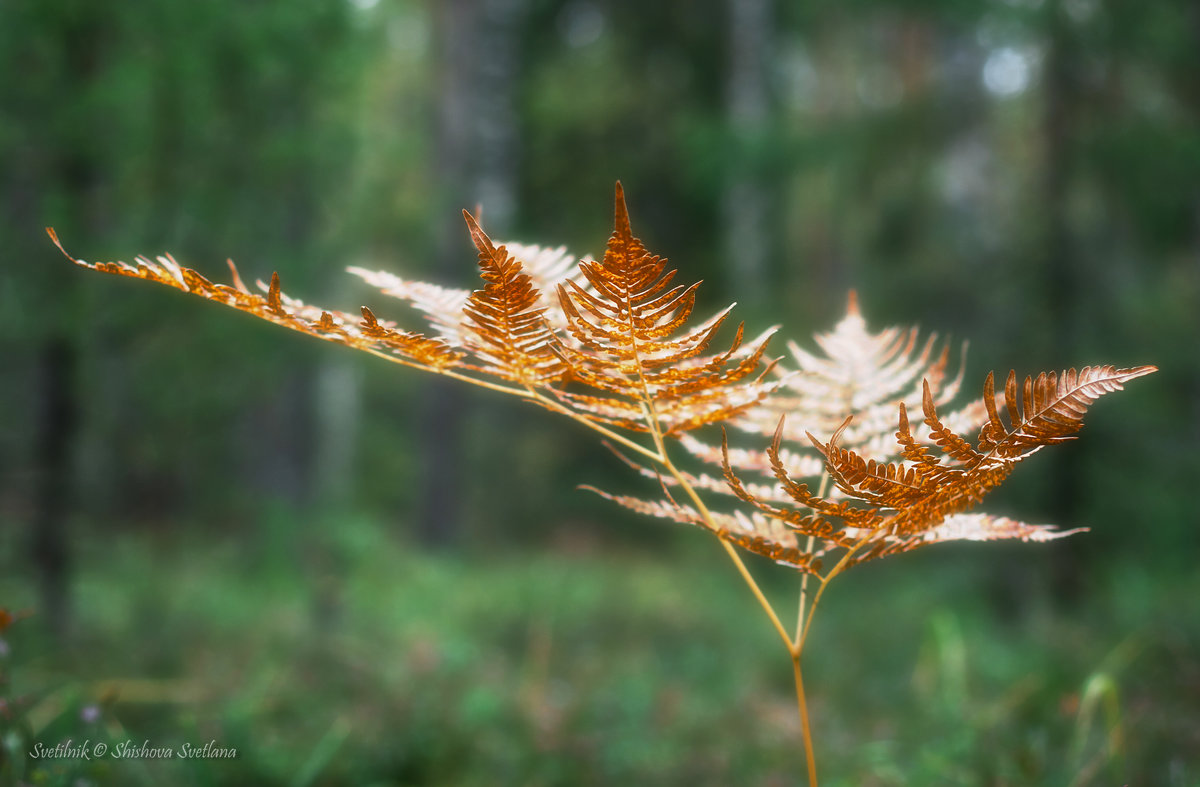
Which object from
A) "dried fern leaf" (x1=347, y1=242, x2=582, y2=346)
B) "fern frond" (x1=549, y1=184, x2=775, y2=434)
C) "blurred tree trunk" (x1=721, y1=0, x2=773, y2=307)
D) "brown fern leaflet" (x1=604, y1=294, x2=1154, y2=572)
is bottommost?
"brown fern leaflet" (x1=604, y1=294, x2=1154, y2=572)

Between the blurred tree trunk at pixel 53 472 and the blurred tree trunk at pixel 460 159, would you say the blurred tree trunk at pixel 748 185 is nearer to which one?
the blurred tree trunk at pixel 460 159

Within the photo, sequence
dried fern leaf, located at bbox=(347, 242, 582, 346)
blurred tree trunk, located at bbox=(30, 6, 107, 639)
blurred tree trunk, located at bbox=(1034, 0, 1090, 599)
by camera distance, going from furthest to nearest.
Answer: blurred tree trunk, located at bbox=(1034, 0, 1090, 599) < blurred tree trunk, located at bbox=(30, 6, 107, 639) < dried fern leaf, located at bbox=(347, 242, 582, 346)

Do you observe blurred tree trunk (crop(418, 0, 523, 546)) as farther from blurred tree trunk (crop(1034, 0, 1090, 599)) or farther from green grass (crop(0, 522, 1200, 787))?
blurred tree trunk (crop(1034, 0, 1090, 599))

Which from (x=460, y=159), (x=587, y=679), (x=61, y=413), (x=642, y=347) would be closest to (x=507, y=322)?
(x=642, y=347)

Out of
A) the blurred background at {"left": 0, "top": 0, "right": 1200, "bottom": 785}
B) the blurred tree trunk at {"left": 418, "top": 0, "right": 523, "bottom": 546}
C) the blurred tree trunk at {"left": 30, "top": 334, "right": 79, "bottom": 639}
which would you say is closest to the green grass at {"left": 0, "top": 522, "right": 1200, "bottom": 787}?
the blurred background at {"left": 0, "top": 0, "right": 1200, "bottom": 785}

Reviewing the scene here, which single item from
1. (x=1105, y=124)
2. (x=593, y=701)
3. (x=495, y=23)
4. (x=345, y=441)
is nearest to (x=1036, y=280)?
(x=1105, y=124)

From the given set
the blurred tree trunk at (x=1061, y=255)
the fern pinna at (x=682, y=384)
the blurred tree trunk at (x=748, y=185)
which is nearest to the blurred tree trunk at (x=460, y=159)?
the blurred tree trunk at (x=748, y=185)

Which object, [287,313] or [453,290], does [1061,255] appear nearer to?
[453,290]
